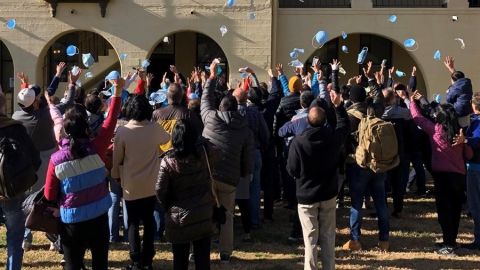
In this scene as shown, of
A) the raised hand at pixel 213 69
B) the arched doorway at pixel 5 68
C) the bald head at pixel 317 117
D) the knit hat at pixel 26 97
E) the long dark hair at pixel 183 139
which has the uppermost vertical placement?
the arched doorway at pixel 5 68

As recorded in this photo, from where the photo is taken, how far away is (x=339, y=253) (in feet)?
22.2

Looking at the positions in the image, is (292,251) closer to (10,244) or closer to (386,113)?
(386,113)

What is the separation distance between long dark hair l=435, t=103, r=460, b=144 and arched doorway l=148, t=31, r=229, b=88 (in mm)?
11897

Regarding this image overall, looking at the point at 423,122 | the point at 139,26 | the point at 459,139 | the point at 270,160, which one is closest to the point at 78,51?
the point at 139,26

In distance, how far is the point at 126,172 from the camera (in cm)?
562

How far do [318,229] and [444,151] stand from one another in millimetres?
1963

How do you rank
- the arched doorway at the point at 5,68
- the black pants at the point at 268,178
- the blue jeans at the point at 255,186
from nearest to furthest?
the blue jeans at the point at 255,186 < the black pants at the point at 268,178 < the arched doorway at the point at 5,68

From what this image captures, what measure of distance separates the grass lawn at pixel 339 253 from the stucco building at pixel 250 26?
8311 millimetres

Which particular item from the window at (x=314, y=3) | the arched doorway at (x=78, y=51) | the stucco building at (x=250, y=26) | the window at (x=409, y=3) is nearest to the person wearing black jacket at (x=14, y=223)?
the stucco building at (x=250, y=26)

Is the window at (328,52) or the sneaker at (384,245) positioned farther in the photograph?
the window at (328,52)

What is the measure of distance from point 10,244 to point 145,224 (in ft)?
4.01

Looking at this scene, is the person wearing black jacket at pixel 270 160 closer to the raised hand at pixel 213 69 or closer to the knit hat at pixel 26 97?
the raised hand at pixel 213 69

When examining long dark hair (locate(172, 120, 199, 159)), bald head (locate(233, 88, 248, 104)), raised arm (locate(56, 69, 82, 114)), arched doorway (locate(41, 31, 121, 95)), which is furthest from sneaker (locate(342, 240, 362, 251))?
arched doorway (locate(41, 31, 121, 95))

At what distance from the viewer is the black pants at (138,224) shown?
5676 mm
